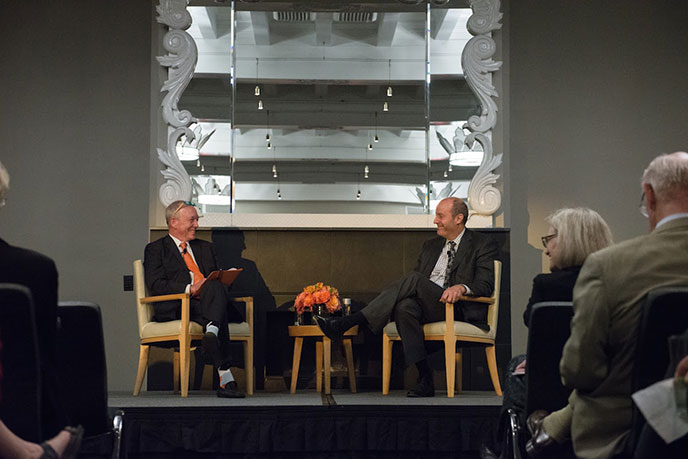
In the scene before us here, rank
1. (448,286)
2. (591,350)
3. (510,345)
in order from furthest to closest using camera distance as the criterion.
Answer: (510,345) < (448,286) < (591,350)

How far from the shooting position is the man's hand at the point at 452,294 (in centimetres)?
554

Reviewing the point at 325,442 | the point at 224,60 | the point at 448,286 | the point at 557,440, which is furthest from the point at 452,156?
the point at 557,440

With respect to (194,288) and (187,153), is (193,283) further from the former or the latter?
(187,153)

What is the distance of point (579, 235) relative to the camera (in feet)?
11.7

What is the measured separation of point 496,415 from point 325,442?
92cm

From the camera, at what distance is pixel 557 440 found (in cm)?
275

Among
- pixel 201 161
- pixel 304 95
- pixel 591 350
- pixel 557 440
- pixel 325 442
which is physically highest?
pixel 304 95

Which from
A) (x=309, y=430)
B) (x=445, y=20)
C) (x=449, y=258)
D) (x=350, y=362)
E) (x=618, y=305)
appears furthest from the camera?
(x=445, y=20)

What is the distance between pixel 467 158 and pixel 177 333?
278cm

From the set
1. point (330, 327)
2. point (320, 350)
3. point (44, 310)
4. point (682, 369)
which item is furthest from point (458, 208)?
point (682, 369)

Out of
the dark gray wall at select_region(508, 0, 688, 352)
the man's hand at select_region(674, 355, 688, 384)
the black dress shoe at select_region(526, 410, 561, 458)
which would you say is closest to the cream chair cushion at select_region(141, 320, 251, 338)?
the dark gray wall at select_region(508, 0, 688, 352)

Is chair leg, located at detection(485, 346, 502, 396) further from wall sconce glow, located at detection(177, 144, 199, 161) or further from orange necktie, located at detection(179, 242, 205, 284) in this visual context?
wall sconce glow, located at detection(177, 144, 199, 161)

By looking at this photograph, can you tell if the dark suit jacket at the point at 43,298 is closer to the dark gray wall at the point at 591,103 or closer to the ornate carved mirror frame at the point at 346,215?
the ornate carved mirror frame at the point at 346,215

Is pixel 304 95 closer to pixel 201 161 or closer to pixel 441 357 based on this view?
pixel 201 161
